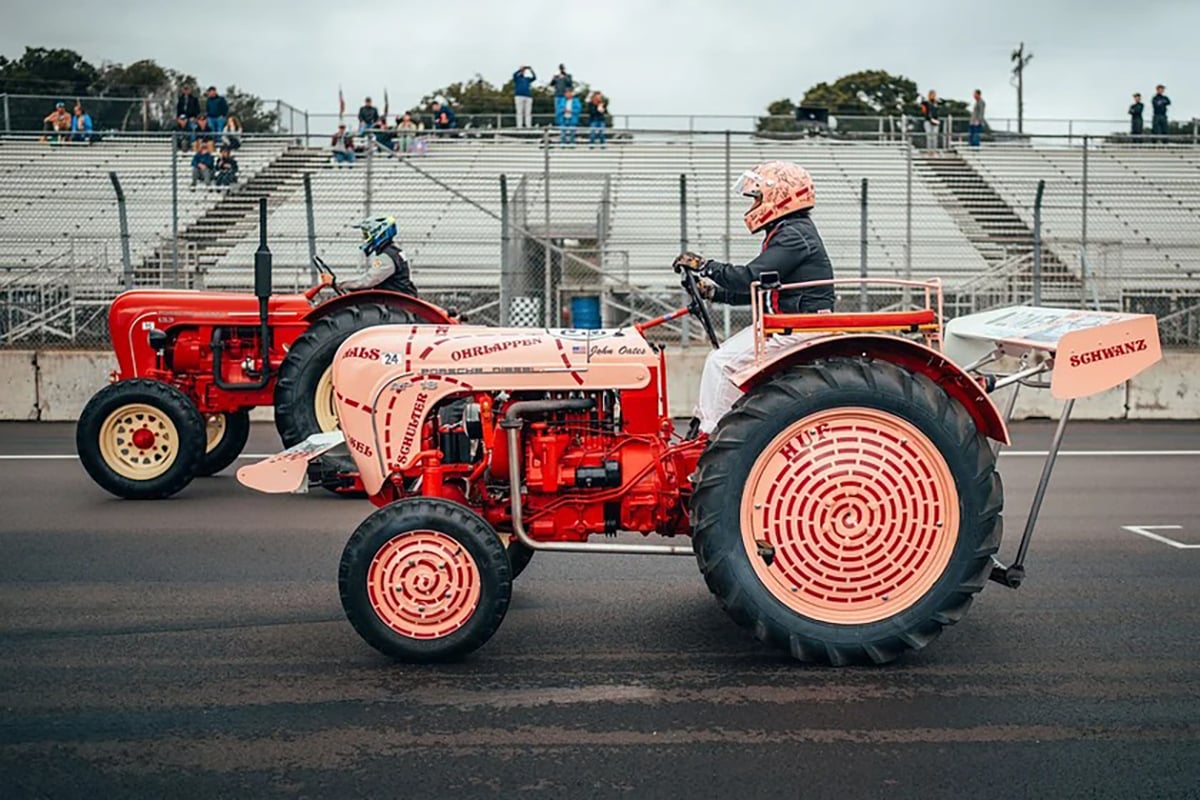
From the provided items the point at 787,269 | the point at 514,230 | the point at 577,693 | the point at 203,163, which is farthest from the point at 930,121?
the point at 577,693

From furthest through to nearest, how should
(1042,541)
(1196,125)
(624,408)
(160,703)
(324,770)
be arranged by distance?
1. (1196,125)
2. (1042,541)
3. (624,408)
4. (160,703)
5. (324,770)

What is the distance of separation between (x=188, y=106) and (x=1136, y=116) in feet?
61.8

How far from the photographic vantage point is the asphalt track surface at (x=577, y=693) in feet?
14.9

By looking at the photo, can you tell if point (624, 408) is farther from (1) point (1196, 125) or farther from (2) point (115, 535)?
(1) point (1196, 125)

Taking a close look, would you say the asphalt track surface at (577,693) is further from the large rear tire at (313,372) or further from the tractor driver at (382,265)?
the tractor driver at (382,265)

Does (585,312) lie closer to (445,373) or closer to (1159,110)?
(445,373)

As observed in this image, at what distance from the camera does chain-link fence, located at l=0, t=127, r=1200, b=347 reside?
1755cm

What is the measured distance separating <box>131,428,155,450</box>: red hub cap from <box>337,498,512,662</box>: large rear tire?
5303 mm

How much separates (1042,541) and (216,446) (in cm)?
637

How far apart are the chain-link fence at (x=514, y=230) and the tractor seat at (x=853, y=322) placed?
1064cm

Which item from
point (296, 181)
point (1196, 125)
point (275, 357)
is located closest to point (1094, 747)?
point (275, 357)

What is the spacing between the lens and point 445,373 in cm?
601

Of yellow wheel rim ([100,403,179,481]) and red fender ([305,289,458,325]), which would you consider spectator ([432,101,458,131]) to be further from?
yellow wheel rim ([100,403,179,481])

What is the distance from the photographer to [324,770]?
460cm
